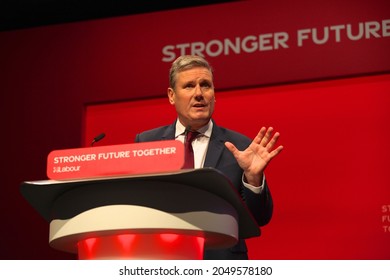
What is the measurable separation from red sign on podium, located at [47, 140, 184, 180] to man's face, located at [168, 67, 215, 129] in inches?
34.6

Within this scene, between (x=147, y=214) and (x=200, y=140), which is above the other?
(x=200, y=140)

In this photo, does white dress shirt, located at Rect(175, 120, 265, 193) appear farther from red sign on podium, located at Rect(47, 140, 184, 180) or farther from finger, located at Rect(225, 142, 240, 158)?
red sign on podium, located at Rect(47, 140, 184, 180)

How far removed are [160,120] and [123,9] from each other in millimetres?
957

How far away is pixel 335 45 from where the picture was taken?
3.89 metres

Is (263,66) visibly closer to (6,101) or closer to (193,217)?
(6,101)

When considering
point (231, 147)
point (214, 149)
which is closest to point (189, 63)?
point (214, 149)

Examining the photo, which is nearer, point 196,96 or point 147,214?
point 147,214

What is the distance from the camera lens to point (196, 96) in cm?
226

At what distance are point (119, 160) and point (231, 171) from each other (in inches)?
28.1

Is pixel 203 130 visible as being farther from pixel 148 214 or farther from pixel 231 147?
pixel 148 214

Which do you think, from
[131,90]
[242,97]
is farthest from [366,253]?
[131,90]

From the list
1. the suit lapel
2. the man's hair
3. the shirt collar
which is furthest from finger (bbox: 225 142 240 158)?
the man's hair

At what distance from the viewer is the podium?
131 centimetres

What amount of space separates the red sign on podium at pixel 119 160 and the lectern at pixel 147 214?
0.03 meters
